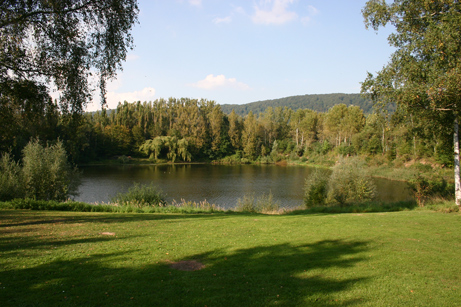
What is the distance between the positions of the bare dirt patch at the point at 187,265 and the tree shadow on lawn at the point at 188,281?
101mm

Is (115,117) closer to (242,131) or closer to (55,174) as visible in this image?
(242,131)

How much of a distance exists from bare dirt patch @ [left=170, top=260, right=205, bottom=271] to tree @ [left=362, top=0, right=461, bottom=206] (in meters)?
11.8

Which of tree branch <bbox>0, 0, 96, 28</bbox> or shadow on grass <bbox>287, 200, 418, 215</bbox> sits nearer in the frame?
tree branch <bbox>0, 0, 96, 28</bbox>

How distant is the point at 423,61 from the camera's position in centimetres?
1417

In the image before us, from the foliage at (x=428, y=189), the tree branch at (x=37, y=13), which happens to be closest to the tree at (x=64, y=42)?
the tree branch at (x=37, y=13)

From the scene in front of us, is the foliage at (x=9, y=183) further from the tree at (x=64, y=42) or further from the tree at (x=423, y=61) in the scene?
the tree at (x=423, y=61)

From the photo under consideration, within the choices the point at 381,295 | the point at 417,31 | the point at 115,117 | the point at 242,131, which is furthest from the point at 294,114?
the point at 381,295

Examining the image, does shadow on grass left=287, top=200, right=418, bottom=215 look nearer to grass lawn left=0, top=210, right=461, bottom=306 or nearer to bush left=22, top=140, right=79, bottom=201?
grass lawn left=0, top=210, right=461, bottom=306

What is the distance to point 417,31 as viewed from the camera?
50.1 feet

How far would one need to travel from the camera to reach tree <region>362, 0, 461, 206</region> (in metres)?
12.2

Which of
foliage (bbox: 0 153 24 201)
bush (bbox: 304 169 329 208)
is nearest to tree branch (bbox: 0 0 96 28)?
foliage (bbox: 0 153 24 201)

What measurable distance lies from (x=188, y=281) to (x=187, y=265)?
93cm

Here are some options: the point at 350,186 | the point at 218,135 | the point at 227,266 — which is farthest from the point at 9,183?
the point at 218,135

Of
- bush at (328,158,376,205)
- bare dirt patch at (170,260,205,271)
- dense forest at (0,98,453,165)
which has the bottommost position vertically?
bush at (328,158,376,205)
